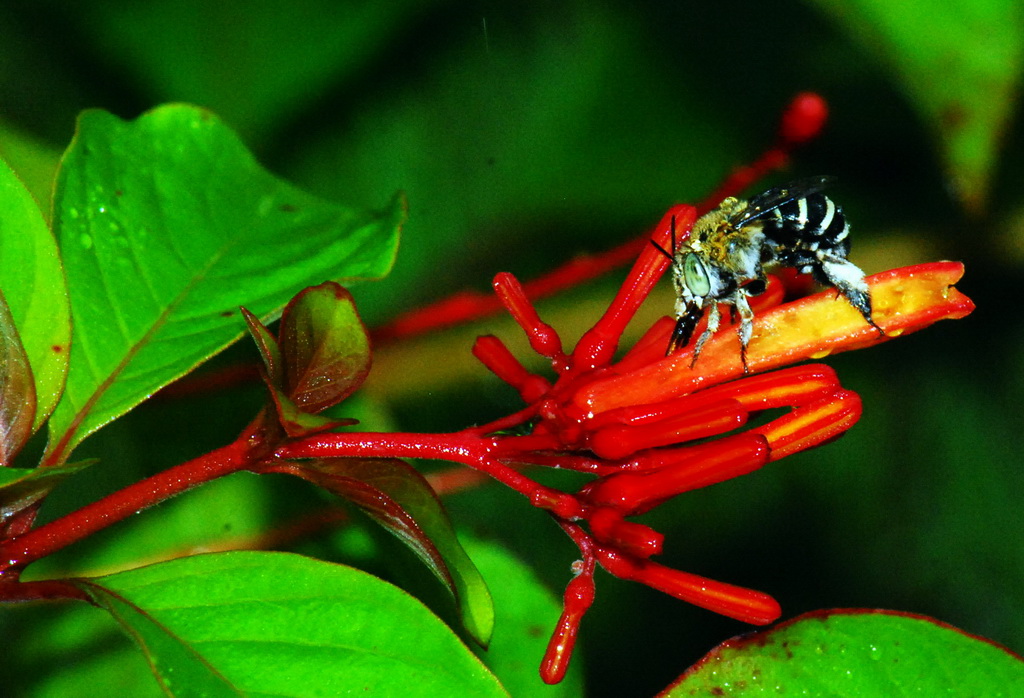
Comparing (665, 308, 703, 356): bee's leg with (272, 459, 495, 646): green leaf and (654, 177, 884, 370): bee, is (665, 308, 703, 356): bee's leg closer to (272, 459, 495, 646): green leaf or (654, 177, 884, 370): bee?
(654, 177, 884, 370): bee

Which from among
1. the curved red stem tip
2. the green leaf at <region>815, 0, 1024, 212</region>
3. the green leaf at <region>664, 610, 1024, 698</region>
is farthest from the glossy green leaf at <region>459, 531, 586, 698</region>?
the green leaf at <region>815, 0, 1024, 212</region>

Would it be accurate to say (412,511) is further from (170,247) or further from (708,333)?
(170,247)

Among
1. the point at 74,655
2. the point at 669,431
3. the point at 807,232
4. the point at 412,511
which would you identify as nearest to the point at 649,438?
the point at 669,431

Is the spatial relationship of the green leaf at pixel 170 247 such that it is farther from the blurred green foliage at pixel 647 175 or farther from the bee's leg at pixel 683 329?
the blurred green foliage at pixel 647 175

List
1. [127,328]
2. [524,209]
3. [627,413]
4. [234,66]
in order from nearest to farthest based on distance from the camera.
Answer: [627,413] < [127,328] < [234,66] < [524,209]

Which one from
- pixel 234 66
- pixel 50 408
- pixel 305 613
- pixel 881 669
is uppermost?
pixel 234 66

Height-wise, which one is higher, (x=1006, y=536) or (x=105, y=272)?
(x=105, y=272)

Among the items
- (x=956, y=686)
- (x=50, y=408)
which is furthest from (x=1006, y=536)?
(x=50, y=408)

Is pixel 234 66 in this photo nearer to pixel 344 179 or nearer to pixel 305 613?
pixel 344 179
